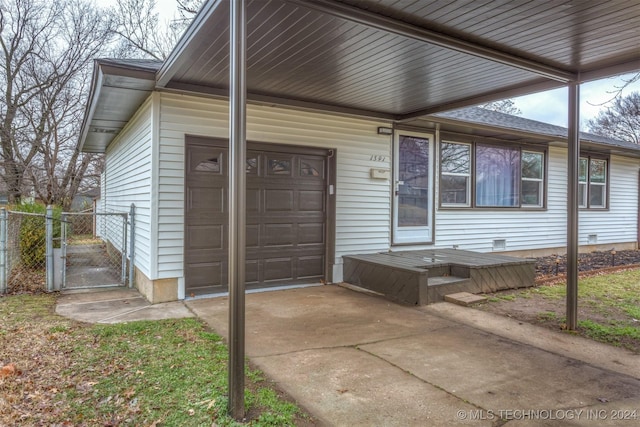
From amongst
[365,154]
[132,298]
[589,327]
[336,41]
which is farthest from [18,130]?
[589,327]

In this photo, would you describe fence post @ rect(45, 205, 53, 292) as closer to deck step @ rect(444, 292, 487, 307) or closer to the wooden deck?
the wooden deck

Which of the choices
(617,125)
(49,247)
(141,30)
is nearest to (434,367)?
(49,247)

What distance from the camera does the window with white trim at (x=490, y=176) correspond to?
312 inches

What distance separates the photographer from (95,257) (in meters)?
9.43

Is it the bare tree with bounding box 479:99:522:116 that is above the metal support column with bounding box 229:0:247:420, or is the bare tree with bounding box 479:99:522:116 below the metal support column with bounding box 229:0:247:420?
above

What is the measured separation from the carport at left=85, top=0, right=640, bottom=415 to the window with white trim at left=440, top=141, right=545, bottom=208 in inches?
97.1

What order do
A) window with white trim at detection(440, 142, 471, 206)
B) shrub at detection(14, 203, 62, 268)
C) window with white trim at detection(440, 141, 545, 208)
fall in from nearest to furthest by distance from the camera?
shrub at detection(14, 203, 62, 268)
window with white trim at detection(440, 142, 471, 206)
window with white trim at detection(440, 141, 545, 208)

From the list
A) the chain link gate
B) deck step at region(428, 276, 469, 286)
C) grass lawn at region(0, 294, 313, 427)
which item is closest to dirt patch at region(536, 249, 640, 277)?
deck step at region(428, 276, 469, 286)

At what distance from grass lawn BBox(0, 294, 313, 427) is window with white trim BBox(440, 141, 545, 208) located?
5.66m

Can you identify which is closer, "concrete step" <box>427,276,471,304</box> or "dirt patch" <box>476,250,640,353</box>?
"dirt patch" <box>476,250,640,353</box>

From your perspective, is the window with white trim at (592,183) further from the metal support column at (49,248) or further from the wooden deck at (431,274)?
the metal support column at (49,248)

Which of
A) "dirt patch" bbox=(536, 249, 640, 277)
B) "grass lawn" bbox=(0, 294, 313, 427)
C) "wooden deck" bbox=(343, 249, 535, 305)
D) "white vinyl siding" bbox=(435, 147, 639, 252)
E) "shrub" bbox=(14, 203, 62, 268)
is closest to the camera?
"grass lawn" bbox=(0, 294, 313, 427)

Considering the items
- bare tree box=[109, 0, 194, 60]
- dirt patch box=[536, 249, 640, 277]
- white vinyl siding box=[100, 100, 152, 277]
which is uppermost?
bare tree box=[109, 0, 194, 60]

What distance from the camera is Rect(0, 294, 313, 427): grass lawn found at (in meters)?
2.33
